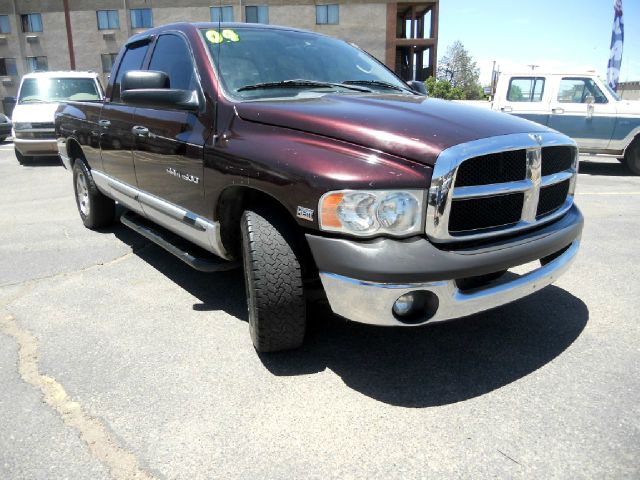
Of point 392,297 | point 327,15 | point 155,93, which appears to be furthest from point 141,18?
point 392,297

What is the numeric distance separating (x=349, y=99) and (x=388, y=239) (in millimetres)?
1053

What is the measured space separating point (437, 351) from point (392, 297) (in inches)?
33.7

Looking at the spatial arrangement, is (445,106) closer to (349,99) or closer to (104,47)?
(349,99)

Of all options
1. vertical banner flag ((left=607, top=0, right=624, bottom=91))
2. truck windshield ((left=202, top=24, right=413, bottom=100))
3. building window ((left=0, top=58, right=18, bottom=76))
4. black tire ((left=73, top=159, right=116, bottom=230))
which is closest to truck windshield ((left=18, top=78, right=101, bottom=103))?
black tire ((left=73, top=159, right=116, bottom=230))

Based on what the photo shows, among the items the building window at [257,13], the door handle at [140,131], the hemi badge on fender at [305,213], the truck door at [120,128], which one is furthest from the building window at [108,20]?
the hemi badge on fender at [305,213]

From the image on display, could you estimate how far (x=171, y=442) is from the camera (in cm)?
219

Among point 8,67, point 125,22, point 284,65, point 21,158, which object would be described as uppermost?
point 125,22

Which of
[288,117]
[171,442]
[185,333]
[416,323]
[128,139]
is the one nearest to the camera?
[171,442]

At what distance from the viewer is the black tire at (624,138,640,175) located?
386 inches

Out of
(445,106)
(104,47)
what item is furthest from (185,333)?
(104,47)

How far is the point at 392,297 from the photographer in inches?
88.4

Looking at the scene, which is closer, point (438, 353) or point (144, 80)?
point (438, 353)

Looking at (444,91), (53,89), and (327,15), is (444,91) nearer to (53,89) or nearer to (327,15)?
(327,15)

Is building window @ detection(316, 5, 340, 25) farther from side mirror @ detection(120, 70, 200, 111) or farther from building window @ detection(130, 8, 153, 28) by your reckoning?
side mirror @ detection(120, 70, 200, 111)
